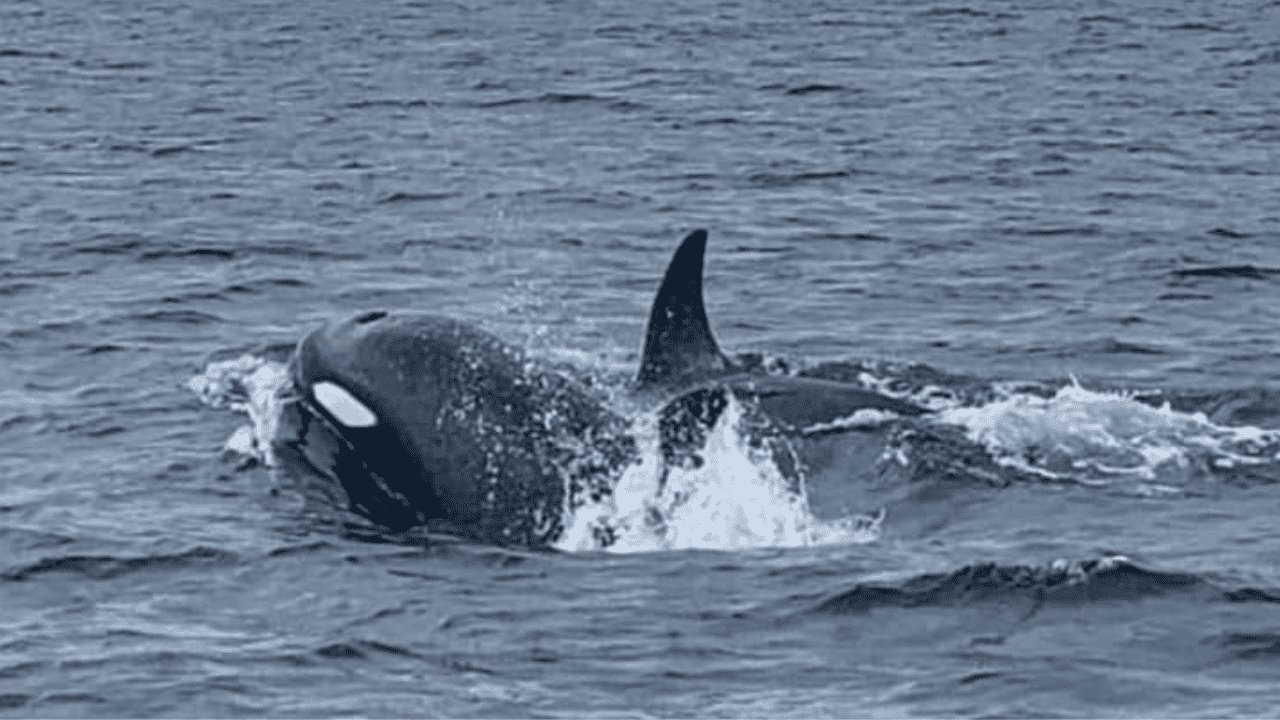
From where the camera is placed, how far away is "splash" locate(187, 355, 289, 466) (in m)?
20.5

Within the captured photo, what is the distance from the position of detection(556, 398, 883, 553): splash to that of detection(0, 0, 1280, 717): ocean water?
→ 1.4 inches

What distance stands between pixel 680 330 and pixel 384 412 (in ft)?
6.26

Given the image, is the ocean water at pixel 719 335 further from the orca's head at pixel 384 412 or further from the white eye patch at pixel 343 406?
the white eye patch at pixel 343 406

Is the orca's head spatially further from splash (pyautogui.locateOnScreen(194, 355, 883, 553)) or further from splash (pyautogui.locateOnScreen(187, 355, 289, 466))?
splash (pyautogui.locateOnScreen(194, 355, 883, 553))

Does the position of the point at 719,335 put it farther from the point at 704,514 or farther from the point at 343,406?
the point at 704,514

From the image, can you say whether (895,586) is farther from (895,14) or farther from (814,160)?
(895,14)

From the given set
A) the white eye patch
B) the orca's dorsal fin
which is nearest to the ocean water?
the white eye patch

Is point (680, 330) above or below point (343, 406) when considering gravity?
above

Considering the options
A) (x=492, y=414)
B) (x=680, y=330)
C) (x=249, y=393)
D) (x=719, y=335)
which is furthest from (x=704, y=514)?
(x=719, y=335)

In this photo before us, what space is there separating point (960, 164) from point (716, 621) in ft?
64.2

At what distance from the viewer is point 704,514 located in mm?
18344

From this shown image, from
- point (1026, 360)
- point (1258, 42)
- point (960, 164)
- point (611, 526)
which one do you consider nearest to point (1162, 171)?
point (960, 164)

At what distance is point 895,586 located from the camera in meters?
16.8

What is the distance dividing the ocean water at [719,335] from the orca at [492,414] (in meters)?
0.26
